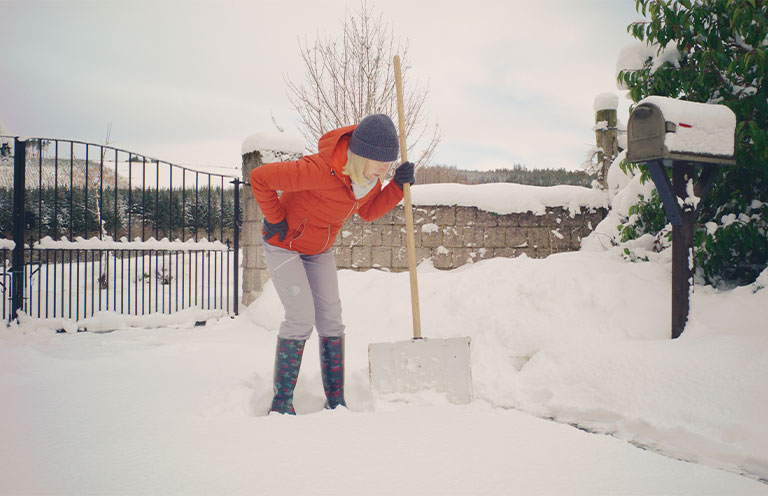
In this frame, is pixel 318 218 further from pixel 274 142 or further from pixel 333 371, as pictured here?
pixel 274 142

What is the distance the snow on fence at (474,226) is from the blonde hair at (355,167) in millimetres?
3306

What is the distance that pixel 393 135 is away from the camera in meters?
2.27

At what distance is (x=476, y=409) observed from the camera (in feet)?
7.75

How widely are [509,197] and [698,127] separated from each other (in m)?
3.11

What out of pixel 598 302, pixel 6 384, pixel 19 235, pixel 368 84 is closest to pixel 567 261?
pixel 598 302

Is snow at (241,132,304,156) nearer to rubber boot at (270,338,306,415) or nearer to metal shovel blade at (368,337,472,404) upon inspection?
rubber boot at (270,338,306,415)

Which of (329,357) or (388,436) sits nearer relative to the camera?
(388,436)

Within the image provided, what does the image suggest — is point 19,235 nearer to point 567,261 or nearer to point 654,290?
point 567,261

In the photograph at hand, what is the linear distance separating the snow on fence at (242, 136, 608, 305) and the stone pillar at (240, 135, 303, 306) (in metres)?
0.98

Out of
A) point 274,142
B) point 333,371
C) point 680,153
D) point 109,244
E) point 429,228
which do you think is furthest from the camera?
point 429,228

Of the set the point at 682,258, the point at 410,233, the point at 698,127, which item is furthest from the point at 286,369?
the point at 698,127

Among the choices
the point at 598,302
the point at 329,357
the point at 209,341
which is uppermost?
the point at 598,302

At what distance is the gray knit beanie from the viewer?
222cm

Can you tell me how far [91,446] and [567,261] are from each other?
134 inches
